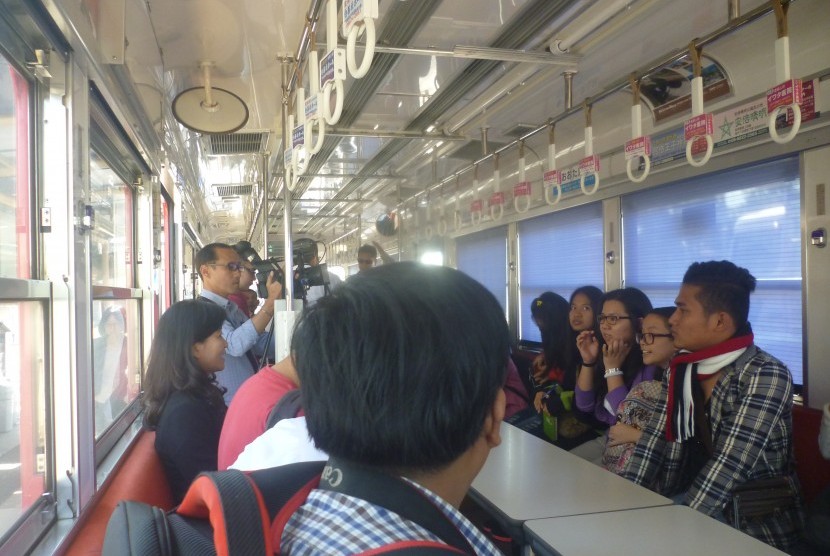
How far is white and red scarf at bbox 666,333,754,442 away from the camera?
2.08 m

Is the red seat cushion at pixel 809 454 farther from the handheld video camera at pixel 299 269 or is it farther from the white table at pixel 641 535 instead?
the handheld video camera at pixel 299 269

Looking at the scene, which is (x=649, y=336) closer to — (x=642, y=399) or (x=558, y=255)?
(x=642, y=399)

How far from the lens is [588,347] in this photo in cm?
323

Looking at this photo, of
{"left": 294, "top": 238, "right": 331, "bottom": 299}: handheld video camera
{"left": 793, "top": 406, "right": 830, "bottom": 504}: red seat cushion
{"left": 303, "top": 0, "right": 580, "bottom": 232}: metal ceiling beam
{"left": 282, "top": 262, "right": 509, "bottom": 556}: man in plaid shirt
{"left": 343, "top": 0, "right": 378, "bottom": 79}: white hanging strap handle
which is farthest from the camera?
{"left": 294, "top": 238, "right": 331, "bottom": 299}: handheld video camera

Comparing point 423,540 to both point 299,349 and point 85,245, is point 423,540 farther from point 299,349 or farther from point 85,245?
point 85,245

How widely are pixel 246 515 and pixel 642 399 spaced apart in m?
2.27

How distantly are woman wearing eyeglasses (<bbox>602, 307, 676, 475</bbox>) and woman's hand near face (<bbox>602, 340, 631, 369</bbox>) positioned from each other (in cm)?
15

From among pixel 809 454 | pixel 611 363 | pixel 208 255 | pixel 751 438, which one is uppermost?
pixel 208 255

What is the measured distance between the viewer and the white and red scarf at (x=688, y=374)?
208 centimetres

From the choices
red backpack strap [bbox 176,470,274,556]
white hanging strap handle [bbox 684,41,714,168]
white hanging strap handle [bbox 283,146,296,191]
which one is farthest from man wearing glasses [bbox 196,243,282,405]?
red backpack strap [bbox 176,470,274,556]

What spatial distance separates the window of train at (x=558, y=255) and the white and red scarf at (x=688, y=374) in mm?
2071

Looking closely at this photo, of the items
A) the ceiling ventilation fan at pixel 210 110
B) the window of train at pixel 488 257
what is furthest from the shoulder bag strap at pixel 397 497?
the window of train at pixel 488 257

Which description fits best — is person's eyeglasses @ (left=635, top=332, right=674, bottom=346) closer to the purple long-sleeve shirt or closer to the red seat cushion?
the purple long-sleeve shirt

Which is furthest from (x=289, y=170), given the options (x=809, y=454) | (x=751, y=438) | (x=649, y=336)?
(x=809, y=454)
